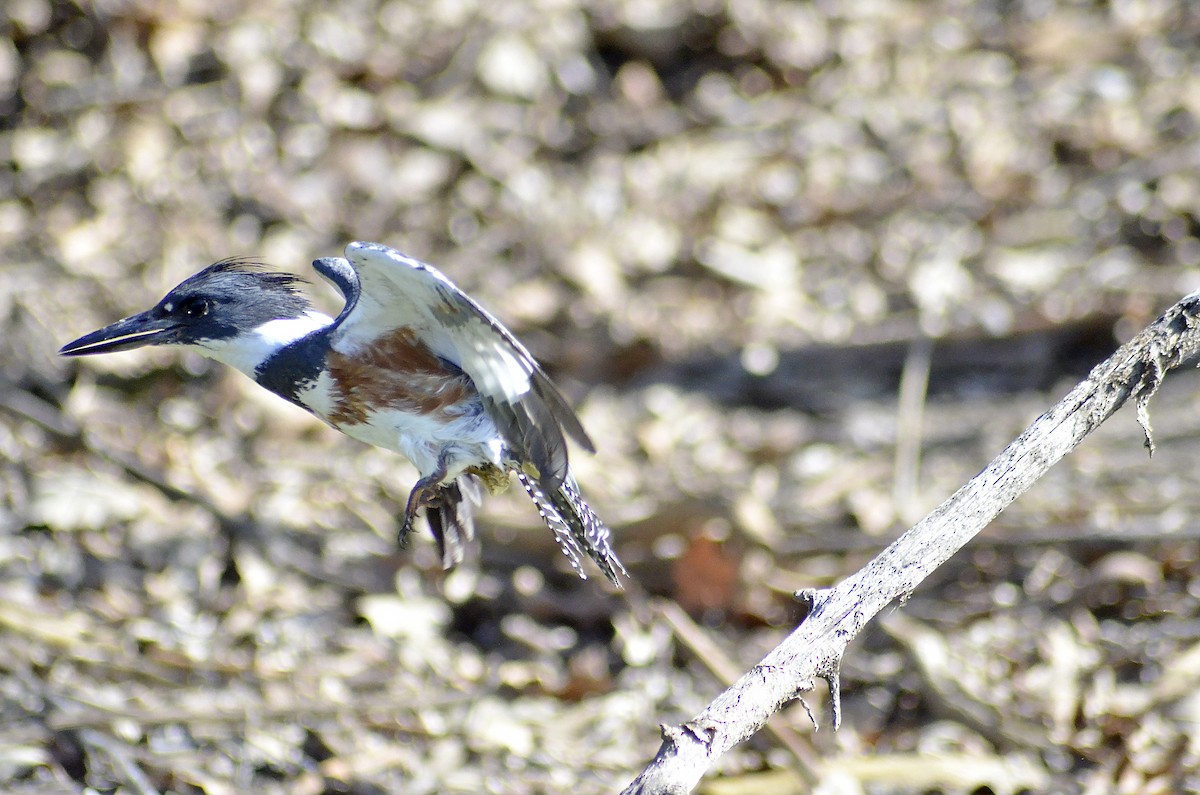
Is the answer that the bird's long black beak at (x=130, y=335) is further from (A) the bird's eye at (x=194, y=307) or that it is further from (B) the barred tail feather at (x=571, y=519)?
(B) the barred tail feather at (x=571, y=519)

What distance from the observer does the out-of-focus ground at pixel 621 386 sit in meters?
3.47

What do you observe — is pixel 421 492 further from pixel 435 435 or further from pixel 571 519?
pixel 571 519

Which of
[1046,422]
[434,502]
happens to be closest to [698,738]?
[1046,422]

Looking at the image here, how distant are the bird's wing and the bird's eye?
47cm

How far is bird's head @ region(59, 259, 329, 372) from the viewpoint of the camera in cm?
304

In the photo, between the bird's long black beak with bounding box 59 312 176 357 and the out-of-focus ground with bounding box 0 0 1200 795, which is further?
the out-of-focus ground with bounding box 0 0 1200 795

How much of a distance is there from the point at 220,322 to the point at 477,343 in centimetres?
81

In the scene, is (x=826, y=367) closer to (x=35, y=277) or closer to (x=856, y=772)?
(x=856, y=772)

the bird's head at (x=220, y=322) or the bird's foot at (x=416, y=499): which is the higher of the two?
the bird's head at (x=220, y=322)

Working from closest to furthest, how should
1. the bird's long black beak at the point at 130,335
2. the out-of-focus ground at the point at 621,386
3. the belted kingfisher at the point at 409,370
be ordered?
1. the belted kingfisher at the point at 409,370
2. the bird's long black beak at the point at 130,335
3. the out-of-focus ground at the point at 621,386

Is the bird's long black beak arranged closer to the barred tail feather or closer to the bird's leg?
the bird's leg

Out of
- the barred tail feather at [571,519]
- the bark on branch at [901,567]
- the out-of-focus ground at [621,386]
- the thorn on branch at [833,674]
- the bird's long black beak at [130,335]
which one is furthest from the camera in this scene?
the out-of-focus ground at [621,386]

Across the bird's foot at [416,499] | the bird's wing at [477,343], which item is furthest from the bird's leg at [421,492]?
the bird's wing at [477,343]

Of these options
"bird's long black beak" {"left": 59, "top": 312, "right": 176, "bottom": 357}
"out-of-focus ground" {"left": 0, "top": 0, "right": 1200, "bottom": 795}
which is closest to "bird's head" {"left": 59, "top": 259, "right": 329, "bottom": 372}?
"bird's long black beak" {"left": 59, "top": 312, "right": 176, "bottom": 357}
